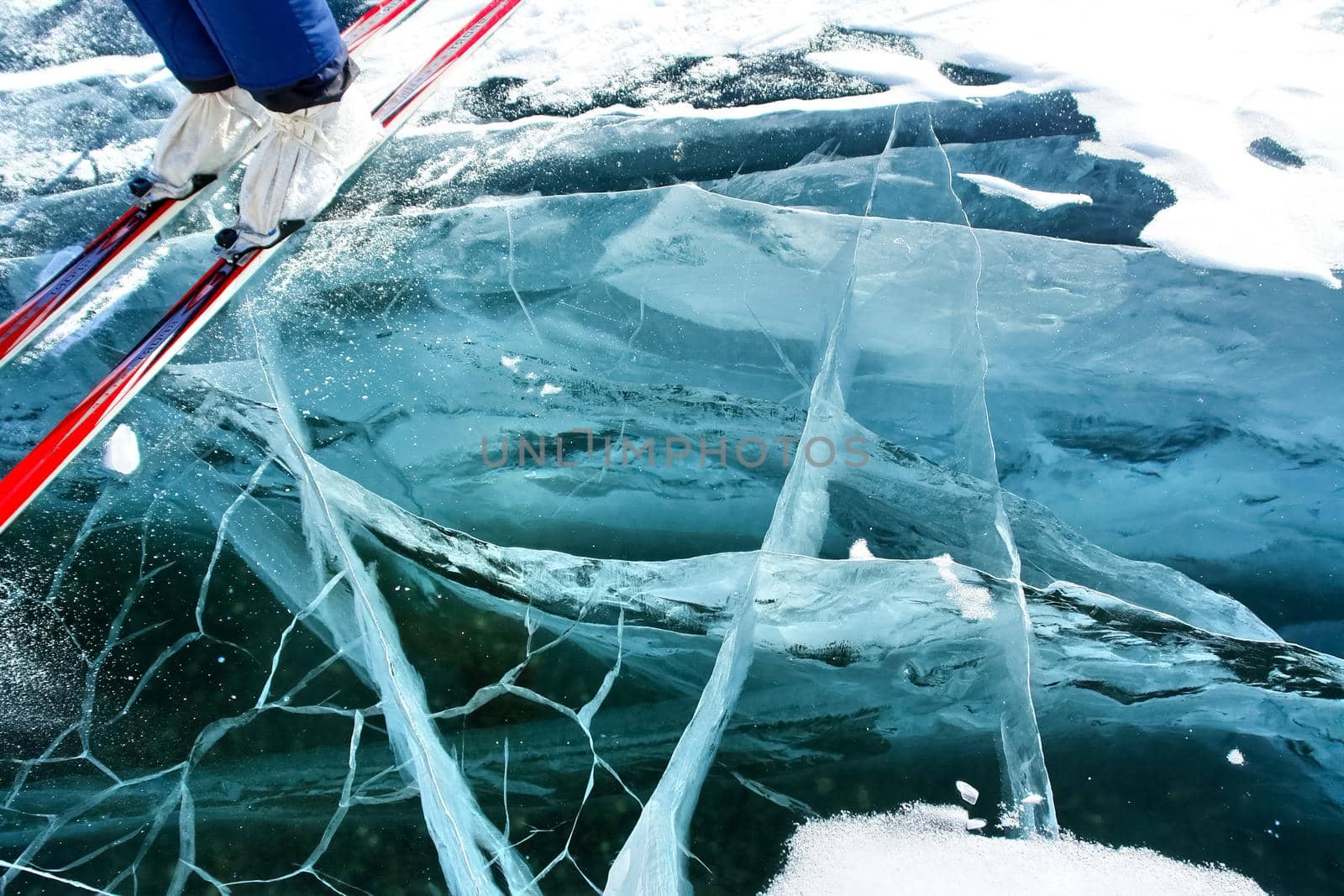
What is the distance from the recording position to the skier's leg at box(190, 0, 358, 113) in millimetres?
1216

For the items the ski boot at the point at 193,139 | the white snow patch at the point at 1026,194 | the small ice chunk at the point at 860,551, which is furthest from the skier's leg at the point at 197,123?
the white snow patch at the point at 1026,194

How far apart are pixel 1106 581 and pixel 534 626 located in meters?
0.98

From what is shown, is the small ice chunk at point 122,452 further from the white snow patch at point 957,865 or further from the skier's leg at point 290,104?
the white snow patch at point 957,865

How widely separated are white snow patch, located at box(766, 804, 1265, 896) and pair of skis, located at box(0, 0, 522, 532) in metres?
1.38

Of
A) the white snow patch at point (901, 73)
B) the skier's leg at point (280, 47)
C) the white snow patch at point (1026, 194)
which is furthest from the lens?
the white snow patch at point (901, 73)

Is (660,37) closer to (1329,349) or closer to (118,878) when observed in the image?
(1329,349)

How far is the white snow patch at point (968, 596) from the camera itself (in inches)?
48.9

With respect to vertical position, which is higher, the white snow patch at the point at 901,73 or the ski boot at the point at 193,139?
the ski boot at the point at 193,139

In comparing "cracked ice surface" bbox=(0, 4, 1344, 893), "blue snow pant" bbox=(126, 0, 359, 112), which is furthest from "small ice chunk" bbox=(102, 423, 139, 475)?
"blue snow pant" bbox=(126, 0, 359, 112)

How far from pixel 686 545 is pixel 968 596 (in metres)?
0.48

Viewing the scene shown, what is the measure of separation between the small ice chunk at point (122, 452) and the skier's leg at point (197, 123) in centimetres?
51

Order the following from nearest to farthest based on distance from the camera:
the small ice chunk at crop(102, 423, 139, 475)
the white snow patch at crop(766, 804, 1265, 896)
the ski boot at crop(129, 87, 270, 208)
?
the white snow patch at crop(766, 804, 1265, 896) → the small ice chunk at crop(102, 423, 139, 475) → the ski boot at crop(129, 87, 270, 208)

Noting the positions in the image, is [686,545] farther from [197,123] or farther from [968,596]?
[197,123]

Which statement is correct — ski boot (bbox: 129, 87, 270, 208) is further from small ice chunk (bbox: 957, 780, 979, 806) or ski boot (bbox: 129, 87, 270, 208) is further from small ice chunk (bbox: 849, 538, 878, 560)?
small ice chunk (bbox: 957, 780, 979, 806)
